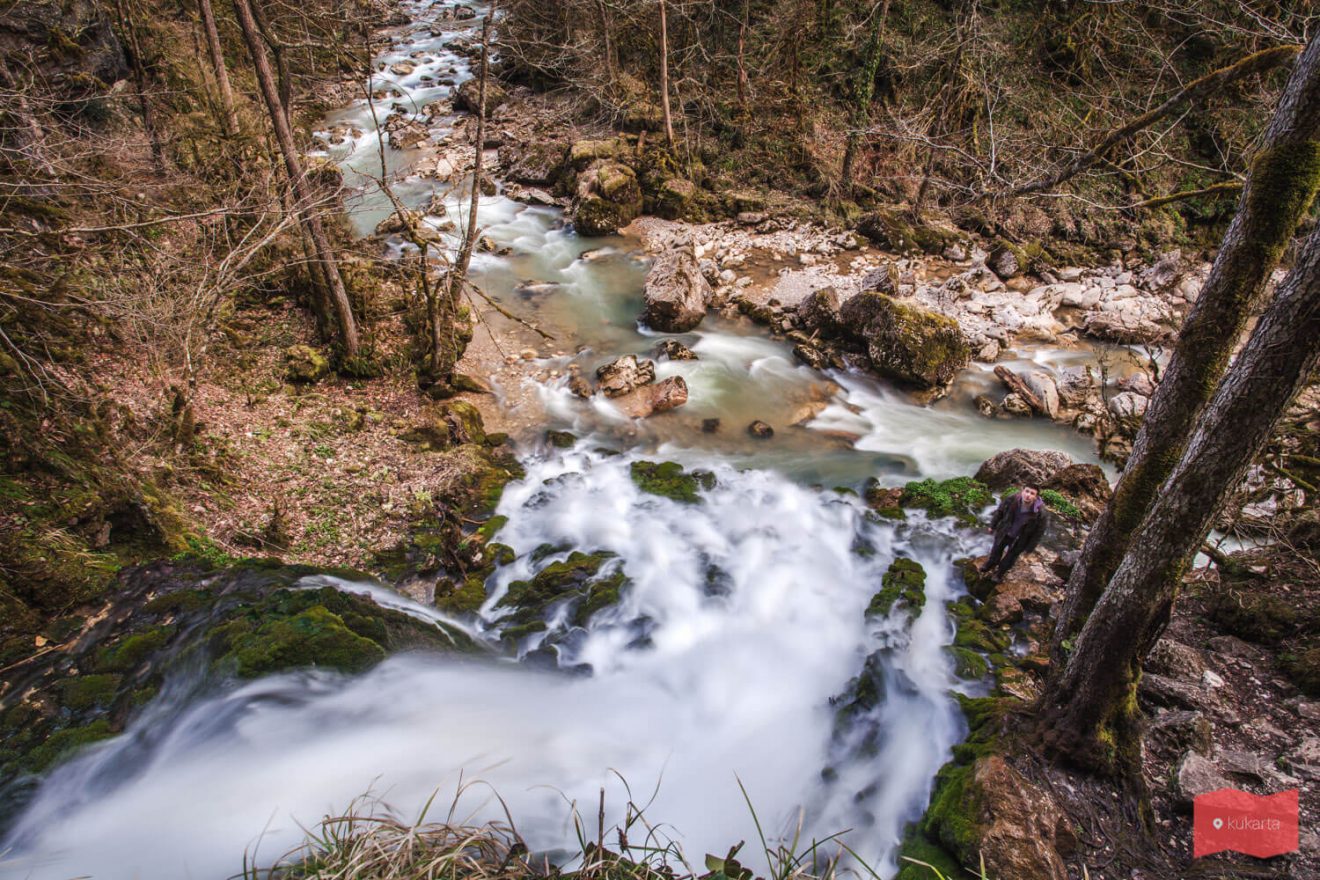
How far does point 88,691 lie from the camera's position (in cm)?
409

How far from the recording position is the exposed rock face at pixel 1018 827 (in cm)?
353

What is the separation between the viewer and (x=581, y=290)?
14.1 m

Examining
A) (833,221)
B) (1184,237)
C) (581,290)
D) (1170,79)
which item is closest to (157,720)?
(581,290)

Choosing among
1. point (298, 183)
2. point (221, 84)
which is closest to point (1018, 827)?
point (298, 183)

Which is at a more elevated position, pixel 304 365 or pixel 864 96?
pixel 864 96

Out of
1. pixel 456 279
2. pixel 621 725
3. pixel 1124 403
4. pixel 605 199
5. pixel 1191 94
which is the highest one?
pixel 1191 94

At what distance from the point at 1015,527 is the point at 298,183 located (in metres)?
8.92

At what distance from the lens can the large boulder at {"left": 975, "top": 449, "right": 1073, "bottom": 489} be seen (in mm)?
8719

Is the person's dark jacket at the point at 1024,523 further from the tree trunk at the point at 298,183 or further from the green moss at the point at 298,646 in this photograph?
the tree trunk at the point at 298,183

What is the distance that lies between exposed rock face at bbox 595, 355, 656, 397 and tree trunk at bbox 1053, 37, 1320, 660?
25.1ft

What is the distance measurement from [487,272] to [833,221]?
30.1ft

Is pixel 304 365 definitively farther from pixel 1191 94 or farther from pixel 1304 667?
pixel 1304 667

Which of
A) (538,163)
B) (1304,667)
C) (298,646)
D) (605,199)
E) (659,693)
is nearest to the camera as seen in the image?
(298,646)

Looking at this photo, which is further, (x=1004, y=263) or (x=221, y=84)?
(x=1004, y=263)
